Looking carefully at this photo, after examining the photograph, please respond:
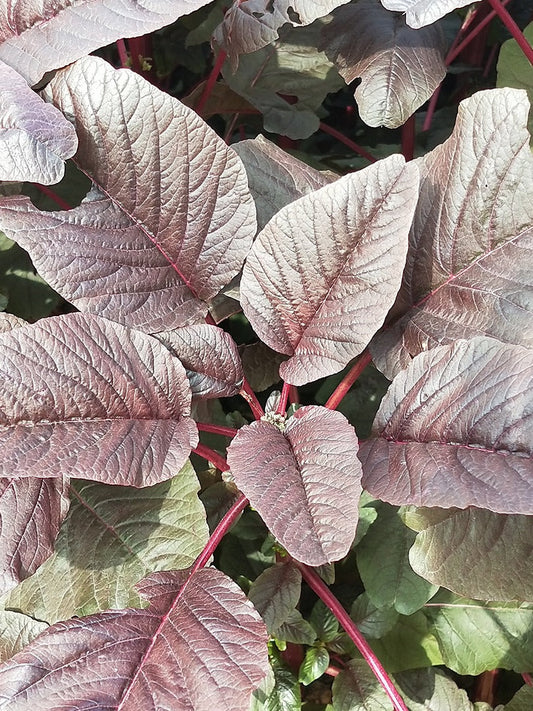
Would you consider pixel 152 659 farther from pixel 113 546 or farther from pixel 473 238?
pixel 473 238

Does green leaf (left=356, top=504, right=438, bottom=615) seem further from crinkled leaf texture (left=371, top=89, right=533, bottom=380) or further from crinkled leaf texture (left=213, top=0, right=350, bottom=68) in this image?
crinkled leaf texture (left=213, top=0, right=350, bottom=68)

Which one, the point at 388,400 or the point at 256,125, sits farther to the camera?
Answer: the point at 256,125

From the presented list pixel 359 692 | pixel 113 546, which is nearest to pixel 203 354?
pixel 113 546

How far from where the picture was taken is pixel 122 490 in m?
0.77

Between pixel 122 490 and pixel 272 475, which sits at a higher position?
pixel 272 475

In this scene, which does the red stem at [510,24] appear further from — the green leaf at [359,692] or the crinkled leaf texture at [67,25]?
the green leaf at [359,692]

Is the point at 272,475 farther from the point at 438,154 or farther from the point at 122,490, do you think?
the point at 438,154

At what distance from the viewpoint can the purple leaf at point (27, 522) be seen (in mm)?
626

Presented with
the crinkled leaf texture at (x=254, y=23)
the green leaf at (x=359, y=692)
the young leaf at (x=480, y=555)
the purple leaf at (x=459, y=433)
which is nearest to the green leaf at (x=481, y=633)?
the green leaf at (x=359, y=692)

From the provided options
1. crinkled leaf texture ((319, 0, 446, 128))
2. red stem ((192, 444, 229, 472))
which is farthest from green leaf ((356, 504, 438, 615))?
crinkled leaf texture ((319, 0, 446, 128))

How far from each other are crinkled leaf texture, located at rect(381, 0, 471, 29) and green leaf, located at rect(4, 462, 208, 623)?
49cm

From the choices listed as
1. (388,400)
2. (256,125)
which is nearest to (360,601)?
(388,400)

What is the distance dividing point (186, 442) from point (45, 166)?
26 cm

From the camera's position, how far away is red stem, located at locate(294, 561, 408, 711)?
0.70 m
